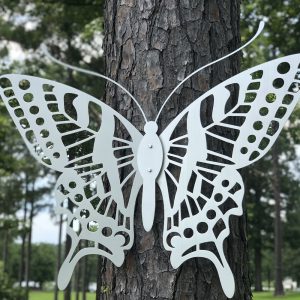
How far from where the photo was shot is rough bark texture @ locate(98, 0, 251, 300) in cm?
196

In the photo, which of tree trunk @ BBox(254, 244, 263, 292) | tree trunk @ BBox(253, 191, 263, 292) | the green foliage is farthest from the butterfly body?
the green foliage

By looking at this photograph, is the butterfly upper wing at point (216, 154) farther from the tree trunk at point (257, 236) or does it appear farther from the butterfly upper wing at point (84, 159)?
the tree trunk at point (257, 236)

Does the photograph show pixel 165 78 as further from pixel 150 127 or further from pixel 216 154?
pixel 216 154

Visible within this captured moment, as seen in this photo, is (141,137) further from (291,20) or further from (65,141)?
(291,20)

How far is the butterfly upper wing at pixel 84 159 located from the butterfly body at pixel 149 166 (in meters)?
0.04

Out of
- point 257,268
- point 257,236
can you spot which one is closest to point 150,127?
point 257,236

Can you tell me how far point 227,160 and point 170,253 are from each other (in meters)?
0.42

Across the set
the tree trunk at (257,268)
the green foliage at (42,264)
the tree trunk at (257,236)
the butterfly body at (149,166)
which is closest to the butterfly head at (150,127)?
the butterfly body at (149,166)

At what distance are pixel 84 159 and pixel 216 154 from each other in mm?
533

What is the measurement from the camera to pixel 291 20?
8727 mm

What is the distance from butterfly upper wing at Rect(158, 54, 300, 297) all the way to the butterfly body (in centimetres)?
3

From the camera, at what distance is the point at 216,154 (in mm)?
1976

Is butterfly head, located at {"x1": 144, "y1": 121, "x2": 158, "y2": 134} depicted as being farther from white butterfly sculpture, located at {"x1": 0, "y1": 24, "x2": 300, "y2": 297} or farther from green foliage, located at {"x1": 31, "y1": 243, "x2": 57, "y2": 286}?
green foliage, located at {"x1": 31, "y1": 243, "x2": 57, "y2": 286}

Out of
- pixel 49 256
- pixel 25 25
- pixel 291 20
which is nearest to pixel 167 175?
pixel 291 20
